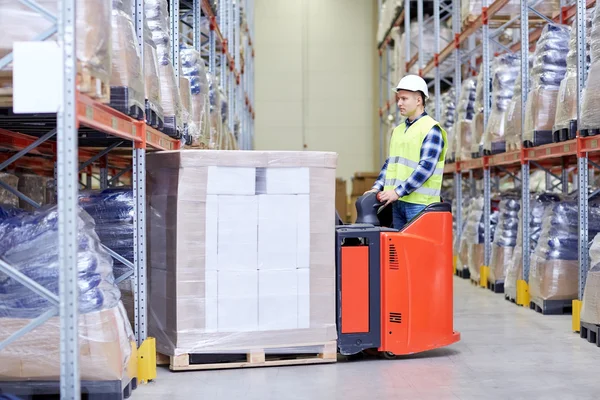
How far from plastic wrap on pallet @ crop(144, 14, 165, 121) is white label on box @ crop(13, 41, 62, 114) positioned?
153 cm

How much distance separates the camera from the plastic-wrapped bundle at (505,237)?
9445 millimetres

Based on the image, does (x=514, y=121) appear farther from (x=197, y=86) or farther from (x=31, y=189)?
(x=31, y=189)

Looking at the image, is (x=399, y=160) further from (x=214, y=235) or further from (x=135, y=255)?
(x=135, y=255)

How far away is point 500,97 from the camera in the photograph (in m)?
9.59

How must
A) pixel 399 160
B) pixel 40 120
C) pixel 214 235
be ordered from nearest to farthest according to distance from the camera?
1. pixel 40 120
2. pixel 214 235
3. pixel 399 160

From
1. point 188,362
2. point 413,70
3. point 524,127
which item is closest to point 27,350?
point 188,362

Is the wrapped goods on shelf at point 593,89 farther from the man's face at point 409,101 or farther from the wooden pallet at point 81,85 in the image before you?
the wooden pallet at point 81,85

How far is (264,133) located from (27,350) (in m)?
17.1

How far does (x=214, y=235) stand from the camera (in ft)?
17.0

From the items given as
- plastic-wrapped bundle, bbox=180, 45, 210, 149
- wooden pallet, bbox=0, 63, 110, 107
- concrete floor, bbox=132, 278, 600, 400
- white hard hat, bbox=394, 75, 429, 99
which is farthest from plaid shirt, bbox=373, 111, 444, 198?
wooden pallet, bbox=0, 63, 110, 107

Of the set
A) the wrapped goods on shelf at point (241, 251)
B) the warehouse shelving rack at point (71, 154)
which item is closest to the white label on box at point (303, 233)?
the wrapped goods on shelf at point (241, 251)

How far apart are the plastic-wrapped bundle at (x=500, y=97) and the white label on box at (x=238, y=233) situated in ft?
16.7

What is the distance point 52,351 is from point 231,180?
5.25 feet

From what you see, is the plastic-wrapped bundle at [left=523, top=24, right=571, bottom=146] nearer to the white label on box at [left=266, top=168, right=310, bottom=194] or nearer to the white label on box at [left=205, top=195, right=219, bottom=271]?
the white label on box at [left=266, top=168, right=310, bottom=194]
